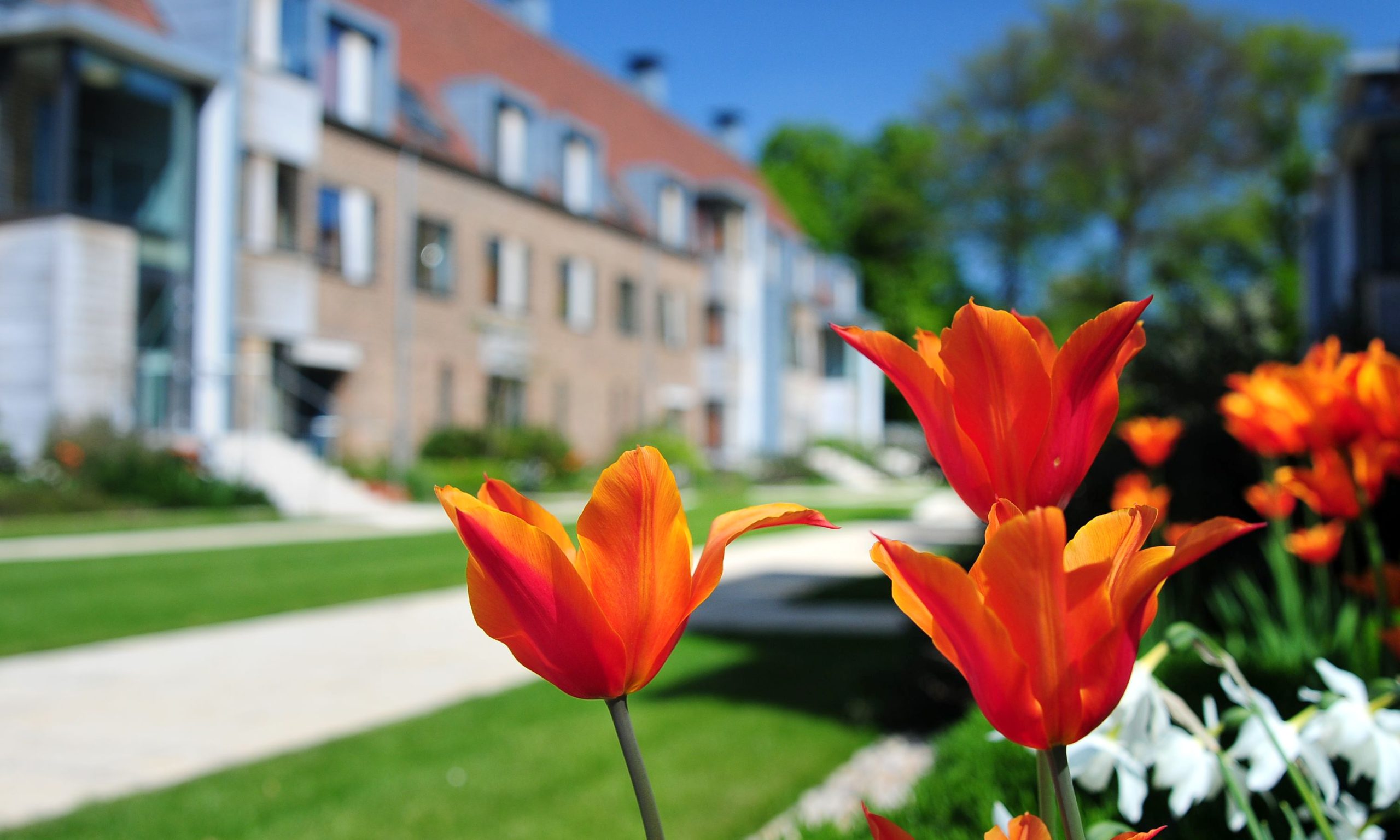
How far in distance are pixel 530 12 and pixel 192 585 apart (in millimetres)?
27528

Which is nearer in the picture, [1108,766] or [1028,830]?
[1028,830]

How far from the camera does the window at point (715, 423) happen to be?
118 ft

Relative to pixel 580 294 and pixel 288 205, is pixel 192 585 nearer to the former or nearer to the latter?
pixel 288 205

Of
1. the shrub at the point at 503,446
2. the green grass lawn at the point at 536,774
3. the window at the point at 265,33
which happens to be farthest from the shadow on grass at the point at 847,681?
the window at the point at 265,33

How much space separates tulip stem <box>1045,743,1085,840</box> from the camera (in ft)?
2.08

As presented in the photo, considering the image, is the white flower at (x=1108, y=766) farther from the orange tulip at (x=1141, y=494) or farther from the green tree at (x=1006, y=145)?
the green tree at (x=1006, y=145)

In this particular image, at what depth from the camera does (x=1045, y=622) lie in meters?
0.65

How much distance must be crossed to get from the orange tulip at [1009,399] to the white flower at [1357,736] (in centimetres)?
54

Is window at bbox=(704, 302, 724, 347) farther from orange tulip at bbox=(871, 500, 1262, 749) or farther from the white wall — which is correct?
orange tulip at bbox=(871, 500, 1262, 749)

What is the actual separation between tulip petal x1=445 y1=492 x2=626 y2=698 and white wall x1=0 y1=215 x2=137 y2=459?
17.7m

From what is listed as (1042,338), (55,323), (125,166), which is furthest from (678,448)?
(1042,338)

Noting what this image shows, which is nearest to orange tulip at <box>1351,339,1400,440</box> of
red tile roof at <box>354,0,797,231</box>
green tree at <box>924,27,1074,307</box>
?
red tile roof at <box>354,0,797,231</box>

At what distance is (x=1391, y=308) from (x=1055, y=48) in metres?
23.8

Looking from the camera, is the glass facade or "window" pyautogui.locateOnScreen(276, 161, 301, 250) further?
"window" pyautogui.locateOnScreen(276, 161, 301, 250)
